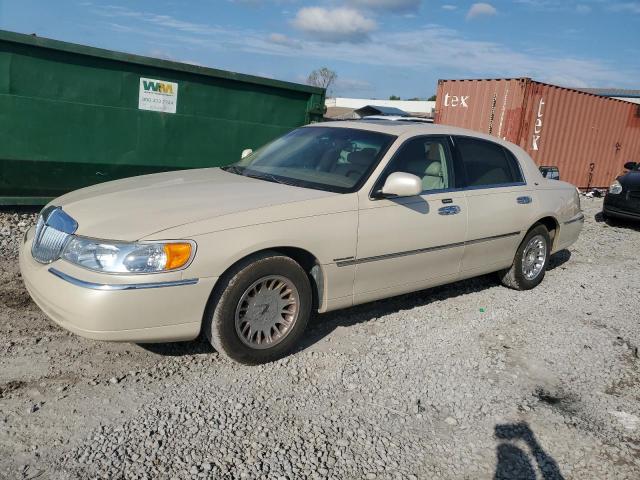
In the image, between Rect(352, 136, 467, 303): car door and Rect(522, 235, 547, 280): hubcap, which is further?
Rect(522, 235, 547, 280): hubcap

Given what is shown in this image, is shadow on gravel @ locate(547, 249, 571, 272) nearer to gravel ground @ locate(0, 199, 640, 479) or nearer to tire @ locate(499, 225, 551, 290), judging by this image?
tire @ locate(499, 225, 551, 290)

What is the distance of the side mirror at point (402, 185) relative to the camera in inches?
162

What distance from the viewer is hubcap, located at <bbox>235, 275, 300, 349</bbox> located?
3.71m

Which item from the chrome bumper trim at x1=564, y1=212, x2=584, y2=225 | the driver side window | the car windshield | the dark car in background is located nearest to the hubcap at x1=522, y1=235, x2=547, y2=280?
the chrome bumper trim at x1=564, y1=212, x2=584, y2=225

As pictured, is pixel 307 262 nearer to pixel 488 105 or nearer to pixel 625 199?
pixel 625 199

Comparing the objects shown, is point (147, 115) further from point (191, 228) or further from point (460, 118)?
point (460, 118)

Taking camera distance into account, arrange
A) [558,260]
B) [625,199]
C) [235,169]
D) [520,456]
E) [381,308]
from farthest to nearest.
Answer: [625,199] → [558,260] → [381,308] → [235,169] → [520,456]

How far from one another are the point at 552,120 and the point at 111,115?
10.8 meters

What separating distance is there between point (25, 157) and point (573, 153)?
43.2ft

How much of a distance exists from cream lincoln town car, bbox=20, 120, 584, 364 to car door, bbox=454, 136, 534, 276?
0.05 feet

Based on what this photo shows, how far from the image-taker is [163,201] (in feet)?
12.3

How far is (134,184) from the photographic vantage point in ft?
14.2

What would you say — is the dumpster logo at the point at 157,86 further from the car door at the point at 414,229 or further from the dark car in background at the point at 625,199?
the dark car in background at the point at 625,199

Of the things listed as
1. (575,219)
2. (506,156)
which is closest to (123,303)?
(506,156)
